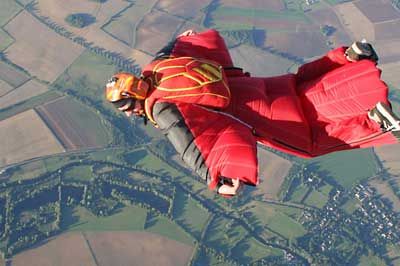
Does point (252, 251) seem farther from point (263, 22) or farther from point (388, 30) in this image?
point (388, 30)

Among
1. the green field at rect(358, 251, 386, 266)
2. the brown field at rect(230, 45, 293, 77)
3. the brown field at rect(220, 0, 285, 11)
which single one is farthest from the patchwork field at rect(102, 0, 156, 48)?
the green field at rect(358, 251, 386, 266)

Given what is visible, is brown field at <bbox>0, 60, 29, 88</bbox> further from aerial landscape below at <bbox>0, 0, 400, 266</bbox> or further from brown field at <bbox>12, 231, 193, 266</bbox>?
brown field at <bbox>12, 231, 193, 266</bbox>

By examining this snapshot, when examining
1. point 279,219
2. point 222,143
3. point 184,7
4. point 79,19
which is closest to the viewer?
point 222,143

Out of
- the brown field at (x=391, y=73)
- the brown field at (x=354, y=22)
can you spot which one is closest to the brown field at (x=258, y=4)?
the brown field at (x=354, y=22)

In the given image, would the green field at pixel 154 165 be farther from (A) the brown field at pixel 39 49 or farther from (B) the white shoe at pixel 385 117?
(B) the white shoe at pixel 385 117

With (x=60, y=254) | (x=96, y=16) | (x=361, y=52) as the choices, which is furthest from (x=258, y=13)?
(x=361, y=52)

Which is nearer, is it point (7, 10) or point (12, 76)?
point (12, 76)

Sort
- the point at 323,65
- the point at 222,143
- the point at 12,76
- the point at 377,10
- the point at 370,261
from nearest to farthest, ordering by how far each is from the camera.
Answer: the point at 222,143, the point at 323,65, the point at 370,261, the point at 12,76, the point at 377,10
